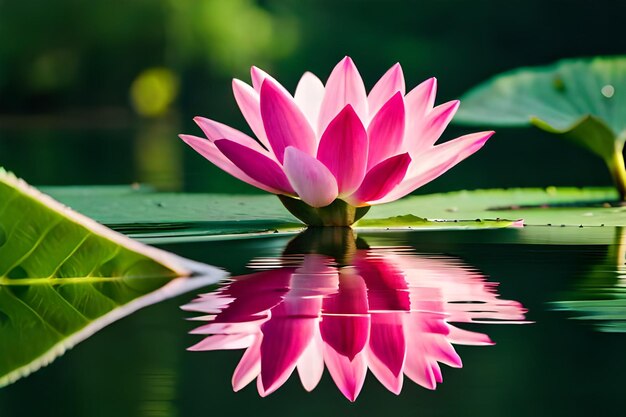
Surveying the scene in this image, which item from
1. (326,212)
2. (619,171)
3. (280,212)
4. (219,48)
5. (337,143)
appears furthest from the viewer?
(219,48)

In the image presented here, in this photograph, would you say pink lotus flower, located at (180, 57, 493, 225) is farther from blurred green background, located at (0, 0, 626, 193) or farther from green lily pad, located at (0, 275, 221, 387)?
blurred green background, located at (0, 0, 626, 193)

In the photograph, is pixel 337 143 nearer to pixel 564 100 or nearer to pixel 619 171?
pixel 619 171

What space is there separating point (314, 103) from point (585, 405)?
30.9 inches

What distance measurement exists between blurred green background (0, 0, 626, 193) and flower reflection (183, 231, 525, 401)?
3.82m

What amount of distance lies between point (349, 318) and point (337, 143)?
0.42 metres

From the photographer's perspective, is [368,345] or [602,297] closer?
[368,345]

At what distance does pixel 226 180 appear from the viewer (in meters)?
2.49

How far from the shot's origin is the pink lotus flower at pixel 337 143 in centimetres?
108

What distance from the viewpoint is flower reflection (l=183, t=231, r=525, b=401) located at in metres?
0.56

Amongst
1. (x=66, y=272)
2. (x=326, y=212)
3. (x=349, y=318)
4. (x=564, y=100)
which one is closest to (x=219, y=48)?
(x=564, y=100)

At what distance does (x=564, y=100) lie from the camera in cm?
180

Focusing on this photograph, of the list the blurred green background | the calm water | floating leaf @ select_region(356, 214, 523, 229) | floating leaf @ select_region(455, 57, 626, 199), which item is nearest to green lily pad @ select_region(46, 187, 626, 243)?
floating leaf @ select_region(356, 214, 523, 229)

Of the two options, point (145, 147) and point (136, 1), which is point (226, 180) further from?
point (136, 1)

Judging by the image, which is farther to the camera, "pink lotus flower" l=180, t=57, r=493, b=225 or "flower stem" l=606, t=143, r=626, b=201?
"flower stem" l=606, t=143, r=626, b=201
